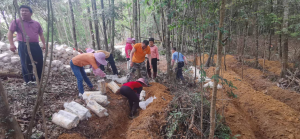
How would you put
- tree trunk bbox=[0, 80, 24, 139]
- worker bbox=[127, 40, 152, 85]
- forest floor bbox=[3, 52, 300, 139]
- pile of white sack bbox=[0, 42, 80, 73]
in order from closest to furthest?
tree trunk bbox=[0, 80, 24, 139]
forest floor bbox=[3, 52, 300, 139]
pile of white sack bbox=[0, 42, 80, 73]
worker bbox=[127, 40, 152, 85]

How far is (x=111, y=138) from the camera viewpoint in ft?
10.1

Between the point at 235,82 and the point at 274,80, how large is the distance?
1.93 metres

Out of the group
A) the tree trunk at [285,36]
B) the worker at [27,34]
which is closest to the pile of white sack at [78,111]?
the worker at [27,34]

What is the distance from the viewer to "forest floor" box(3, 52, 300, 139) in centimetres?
284

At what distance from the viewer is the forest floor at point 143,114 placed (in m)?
2.84

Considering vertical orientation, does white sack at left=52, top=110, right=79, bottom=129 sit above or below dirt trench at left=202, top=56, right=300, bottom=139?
above

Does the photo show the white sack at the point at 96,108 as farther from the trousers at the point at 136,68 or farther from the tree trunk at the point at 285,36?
the tree trunk at the point at 285,36

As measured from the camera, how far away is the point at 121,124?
3539 mm

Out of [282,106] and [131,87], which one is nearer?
[131,87]

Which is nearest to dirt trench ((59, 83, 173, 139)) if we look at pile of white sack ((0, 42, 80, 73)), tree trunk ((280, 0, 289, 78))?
pile of white sack ((0, 42, 80, 73))

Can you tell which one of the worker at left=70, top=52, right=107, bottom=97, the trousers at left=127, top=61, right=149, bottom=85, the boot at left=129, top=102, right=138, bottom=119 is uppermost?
the worker at left=70, top=52, right=107, bottom=97

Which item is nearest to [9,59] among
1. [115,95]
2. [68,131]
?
[115,95]

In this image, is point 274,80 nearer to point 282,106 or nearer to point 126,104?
point 282,106

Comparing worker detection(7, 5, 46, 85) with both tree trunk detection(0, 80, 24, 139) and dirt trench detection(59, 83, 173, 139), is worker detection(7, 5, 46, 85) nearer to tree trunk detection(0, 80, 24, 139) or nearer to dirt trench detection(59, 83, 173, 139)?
dirt trench detection(59, 83, 173, 139)
